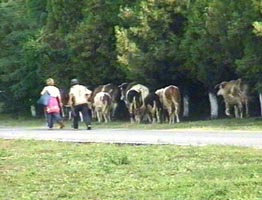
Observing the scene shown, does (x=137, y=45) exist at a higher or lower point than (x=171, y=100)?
higher

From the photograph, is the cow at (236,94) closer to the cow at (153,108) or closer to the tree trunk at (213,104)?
the tree trunk at (213,104)

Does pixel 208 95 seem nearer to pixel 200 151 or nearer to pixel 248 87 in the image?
pixel 248 87

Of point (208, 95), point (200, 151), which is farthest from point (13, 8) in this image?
point (200, 151)

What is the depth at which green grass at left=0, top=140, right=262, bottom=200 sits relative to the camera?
11773 mm

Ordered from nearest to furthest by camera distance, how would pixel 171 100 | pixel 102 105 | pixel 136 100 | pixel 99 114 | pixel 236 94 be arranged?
pixel 236 94 < pixel 171 100 < pixel 136 100 < pixel 102 105 < pixel 99 114

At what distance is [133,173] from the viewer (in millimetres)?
13961

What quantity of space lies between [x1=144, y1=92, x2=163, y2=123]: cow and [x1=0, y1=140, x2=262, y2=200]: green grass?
68.1ft

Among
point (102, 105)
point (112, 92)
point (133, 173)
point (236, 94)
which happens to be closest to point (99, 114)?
point (102, 105)

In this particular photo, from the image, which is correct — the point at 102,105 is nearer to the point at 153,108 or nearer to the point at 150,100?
the point at 150,100

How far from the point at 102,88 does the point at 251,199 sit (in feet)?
111

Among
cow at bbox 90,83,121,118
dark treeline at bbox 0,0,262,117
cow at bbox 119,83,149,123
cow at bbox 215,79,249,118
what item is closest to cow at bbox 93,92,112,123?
cow at bbox 90,83,121,118

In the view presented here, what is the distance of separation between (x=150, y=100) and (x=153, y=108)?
0.59 meters

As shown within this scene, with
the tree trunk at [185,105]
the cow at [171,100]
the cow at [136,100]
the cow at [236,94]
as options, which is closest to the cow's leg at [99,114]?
the cow at [136,100]

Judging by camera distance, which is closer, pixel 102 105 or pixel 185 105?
pixel 185 105
